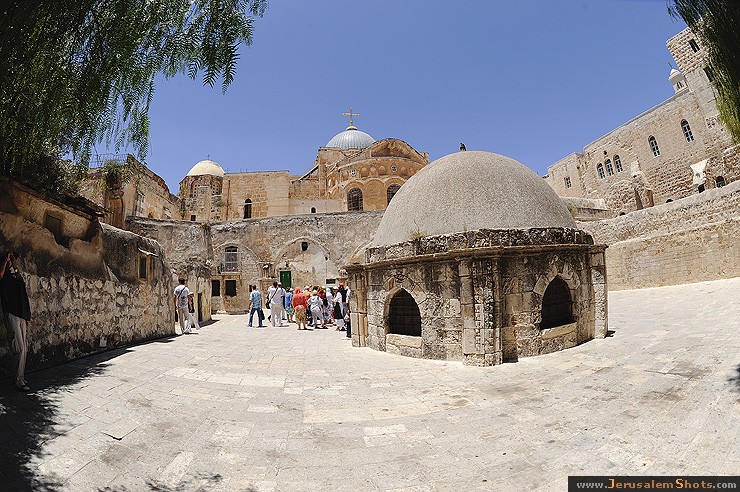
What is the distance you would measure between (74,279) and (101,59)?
439cm

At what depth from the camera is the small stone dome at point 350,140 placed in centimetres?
3612

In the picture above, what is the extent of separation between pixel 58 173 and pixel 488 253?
22.3ft

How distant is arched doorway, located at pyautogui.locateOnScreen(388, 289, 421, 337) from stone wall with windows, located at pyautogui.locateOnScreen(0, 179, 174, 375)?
5.27m

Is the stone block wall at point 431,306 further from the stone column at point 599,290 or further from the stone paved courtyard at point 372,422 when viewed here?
the stone column at point 599,290

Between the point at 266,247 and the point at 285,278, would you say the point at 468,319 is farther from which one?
the point at 266,247

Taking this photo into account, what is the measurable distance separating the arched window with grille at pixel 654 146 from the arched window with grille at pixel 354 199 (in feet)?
66.1

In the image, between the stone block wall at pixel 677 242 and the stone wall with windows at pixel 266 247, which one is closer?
the stone block wall at pixel 677 242

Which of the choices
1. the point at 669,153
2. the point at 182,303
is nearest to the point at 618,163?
the point at 669,153

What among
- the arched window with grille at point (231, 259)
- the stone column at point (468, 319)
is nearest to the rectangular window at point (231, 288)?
the arched window with grille at point (231, 259)

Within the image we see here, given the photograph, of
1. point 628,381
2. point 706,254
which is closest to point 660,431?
point 628,381

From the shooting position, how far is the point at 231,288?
2247 cm

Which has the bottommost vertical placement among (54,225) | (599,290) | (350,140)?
(599,290)

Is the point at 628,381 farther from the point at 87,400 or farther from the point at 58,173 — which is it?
the point at 58,173

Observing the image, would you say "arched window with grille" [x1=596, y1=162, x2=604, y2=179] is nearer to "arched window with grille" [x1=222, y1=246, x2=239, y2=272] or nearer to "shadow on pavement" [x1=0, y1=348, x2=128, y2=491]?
"arched window with grille" [x1=222, y1=246, x2=239, y2=272]
